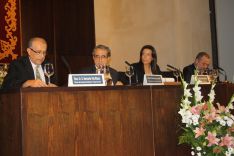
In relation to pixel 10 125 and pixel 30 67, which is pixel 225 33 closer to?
pixel 30 67

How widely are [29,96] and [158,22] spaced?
4583 millimetres

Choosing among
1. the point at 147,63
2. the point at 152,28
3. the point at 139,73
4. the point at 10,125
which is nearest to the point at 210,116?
the point at 10,125

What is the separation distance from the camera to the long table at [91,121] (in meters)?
2.19

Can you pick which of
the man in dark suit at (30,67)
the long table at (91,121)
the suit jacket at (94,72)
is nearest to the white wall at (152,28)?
the suit jacket at (94,72)

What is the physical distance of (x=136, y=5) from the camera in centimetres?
662

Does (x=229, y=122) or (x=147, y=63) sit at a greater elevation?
(x=147, y=63)

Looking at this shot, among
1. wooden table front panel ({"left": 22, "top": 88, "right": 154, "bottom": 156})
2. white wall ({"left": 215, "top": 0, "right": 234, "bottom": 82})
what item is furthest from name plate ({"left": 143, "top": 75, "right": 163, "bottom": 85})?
white wall ({"left": 215, "top": 0, "right": 234, "bottom": 82})

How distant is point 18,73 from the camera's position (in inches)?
125

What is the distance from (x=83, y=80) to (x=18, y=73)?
2.93 ft

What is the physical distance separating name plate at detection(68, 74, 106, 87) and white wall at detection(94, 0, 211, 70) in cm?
380

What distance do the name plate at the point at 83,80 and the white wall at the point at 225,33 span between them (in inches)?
184

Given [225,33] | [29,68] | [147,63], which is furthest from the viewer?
[225,33]

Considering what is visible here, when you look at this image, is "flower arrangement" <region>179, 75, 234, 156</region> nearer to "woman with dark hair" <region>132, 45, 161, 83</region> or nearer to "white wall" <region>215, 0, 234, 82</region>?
"woman with dark hair" <region>132, 45, 161, 83</region>

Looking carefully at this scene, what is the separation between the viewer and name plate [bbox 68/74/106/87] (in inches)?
96.2
